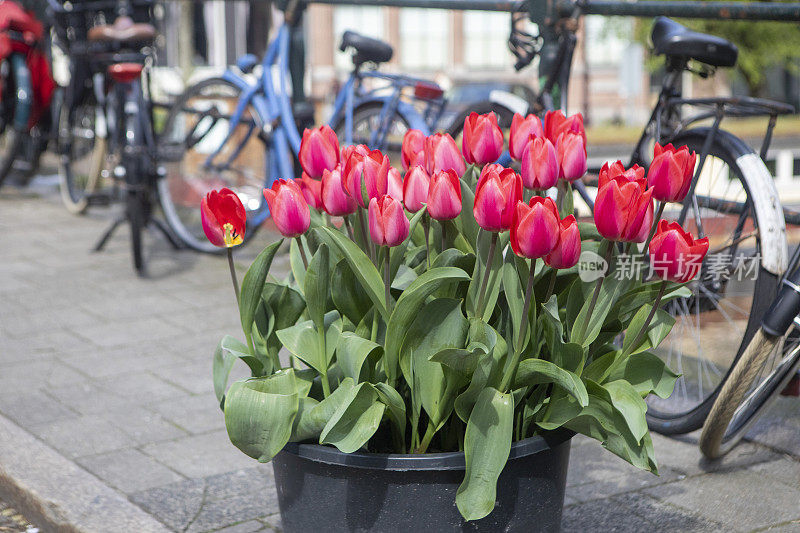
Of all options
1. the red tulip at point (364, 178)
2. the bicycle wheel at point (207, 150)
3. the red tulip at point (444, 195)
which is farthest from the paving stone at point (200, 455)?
the bicycle wheel at point (207, 150)

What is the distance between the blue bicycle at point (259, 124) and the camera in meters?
4.94

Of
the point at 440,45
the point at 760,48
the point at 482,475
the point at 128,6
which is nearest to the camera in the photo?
the point at 482,475

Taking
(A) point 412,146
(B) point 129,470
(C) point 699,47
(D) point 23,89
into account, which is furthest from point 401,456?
(D) point 23,89

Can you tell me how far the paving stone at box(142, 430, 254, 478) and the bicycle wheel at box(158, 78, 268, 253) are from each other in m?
2.45

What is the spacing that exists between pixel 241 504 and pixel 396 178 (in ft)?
3.46

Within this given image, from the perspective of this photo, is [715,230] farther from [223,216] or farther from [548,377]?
[223,216]

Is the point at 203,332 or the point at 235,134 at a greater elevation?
the point at 235,134

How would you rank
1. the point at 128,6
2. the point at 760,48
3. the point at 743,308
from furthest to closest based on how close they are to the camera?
the point at 760,48
the point at 128,6
the point at 743,308

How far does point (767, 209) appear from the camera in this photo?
2.60 metres

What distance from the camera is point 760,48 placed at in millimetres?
23547

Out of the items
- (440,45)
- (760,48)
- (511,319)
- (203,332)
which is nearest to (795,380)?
(511,319)

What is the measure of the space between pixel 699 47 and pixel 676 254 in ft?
5.14

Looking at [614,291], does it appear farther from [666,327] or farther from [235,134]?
[235,134]

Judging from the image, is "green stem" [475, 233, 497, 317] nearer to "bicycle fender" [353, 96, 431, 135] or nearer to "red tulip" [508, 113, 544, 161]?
"red tulip" [508, 113, 544, 161]
